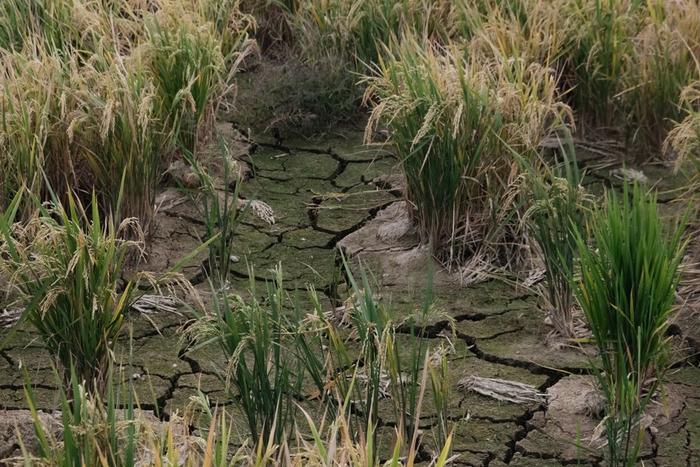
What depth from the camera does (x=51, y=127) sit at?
13.4ft

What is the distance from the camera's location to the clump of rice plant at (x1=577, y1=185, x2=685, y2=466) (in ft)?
10.4

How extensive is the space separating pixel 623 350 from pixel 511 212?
0.86m

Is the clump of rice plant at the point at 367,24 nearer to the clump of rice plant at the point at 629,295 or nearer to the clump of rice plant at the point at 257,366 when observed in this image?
the clump of rice plant at the point at 629,295

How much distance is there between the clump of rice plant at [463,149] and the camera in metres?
4.09

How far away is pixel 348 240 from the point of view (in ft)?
14.5

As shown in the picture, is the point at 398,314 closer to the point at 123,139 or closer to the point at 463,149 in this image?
the point at 463,149

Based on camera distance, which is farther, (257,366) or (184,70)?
(184,70)

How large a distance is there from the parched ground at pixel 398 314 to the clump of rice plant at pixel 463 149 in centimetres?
14

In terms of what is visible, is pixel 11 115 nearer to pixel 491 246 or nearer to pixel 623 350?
pixel 491 246

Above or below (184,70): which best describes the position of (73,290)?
below

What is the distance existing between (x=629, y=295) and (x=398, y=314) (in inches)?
34.7

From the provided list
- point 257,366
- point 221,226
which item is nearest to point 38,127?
point 221,226

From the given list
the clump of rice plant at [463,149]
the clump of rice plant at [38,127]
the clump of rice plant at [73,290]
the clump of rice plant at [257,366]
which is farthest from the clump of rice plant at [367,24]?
the clump of rice plant at [257,366]

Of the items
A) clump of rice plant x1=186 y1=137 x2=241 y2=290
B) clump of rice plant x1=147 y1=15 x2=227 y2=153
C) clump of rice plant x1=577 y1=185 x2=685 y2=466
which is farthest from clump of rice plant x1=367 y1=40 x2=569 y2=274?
clump of rice plant x1=577 y1=185 x2=685 y2=466
